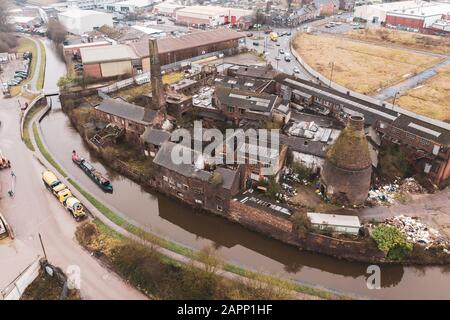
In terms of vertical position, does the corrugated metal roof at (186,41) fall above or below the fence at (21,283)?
above

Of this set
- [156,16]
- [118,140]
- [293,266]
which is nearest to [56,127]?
[118,140]

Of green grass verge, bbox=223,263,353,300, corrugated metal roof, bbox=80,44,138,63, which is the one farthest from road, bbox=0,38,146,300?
corrugated metal roof, bbox=80,44,138,63

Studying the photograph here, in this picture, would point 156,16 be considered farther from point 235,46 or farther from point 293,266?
point 293,266

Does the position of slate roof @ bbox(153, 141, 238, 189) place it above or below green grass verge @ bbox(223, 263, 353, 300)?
above

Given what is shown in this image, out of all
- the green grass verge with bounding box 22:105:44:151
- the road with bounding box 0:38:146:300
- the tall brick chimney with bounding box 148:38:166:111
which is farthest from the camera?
the green grass verge with bounding box 22:105:44:151

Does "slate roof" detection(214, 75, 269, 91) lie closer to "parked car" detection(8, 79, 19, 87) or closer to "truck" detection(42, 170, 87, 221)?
"truck" detection(42, 170, 87, 221)

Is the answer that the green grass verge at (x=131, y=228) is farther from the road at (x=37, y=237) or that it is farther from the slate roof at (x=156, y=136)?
the slate roof at (x=156, y=136)
